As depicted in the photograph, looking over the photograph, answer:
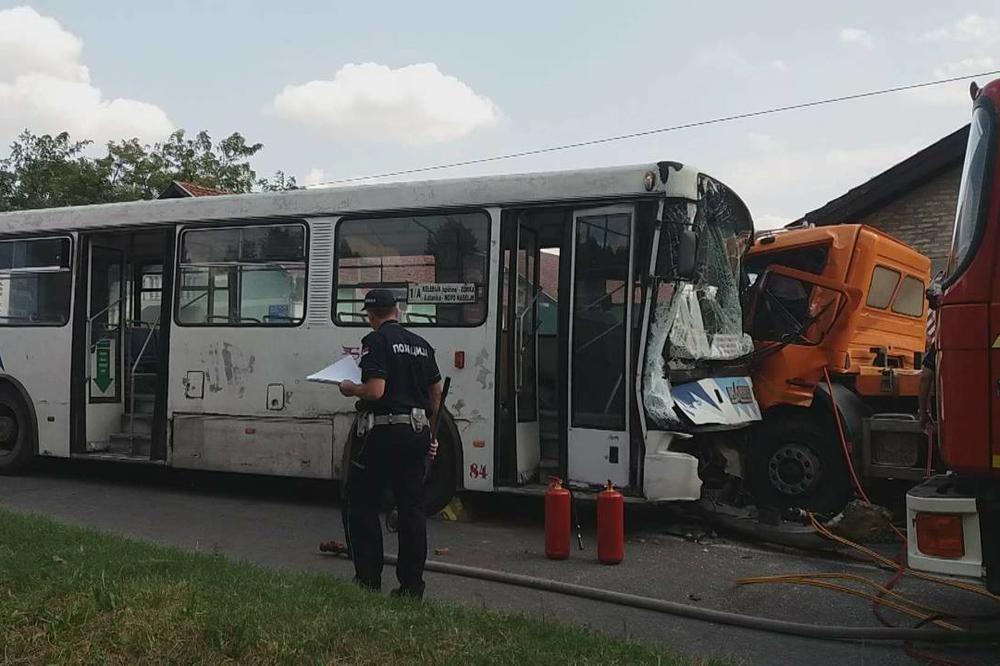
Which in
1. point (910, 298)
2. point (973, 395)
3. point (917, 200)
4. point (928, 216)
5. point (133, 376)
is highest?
point (917, 200)

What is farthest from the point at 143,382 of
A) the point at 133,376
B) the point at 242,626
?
the point at 242,626

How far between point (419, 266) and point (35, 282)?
4.97 meters

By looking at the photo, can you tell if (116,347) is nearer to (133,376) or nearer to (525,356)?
(133,376)

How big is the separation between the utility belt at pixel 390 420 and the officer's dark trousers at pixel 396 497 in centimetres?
2

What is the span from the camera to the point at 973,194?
162 inches

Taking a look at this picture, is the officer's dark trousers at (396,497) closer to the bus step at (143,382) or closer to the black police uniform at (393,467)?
the black police uniform at (393,467)

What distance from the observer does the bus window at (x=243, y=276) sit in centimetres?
870

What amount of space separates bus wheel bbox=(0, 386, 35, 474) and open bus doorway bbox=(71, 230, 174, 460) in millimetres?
763

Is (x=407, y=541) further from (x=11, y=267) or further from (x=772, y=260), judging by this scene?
(x=11, y=267)

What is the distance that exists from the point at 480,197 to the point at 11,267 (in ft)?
19.9

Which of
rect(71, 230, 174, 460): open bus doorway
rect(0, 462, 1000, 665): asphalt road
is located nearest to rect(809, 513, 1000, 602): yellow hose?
rect(0, 462, 1000, 665): asphalt road

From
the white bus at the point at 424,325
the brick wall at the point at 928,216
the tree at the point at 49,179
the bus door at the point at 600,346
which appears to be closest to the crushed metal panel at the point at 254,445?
the white bus at the point at 424,325

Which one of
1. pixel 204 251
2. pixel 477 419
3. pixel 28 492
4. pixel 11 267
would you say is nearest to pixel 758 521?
pixel 477 419

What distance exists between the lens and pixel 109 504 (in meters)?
8.84
